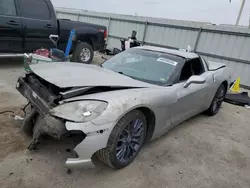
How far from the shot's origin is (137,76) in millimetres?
3115

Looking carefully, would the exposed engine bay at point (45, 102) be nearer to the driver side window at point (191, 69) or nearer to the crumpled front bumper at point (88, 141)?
the crumpled front bumper at point (88, 141)

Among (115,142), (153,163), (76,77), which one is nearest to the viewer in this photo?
(115,142)

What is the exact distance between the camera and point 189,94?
3.32m

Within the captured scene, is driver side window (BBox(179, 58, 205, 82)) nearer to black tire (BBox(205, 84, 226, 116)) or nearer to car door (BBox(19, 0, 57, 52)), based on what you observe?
black tire (BBox(205, 84, 226, 116))

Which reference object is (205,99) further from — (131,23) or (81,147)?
(131,23)

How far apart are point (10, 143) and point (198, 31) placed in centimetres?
841

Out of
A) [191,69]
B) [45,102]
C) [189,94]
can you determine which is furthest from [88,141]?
[191,69]

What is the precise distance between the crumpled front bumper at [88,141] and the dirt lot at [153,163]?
336 millimetres

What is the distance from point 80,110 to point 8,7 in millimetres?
5124

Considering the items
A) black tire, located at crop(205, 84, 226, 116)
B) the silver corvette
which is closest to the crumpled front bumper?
the silver corvette

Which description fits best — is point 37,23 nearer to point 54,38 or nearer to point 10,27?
point 54,38

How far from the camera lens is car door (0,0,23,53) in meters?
5.63

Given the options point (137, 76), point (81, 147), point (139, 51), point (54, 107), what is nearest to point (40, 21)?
point (139, 51)

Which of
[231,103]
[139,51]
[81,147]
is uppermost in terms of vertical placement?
[139,51]
